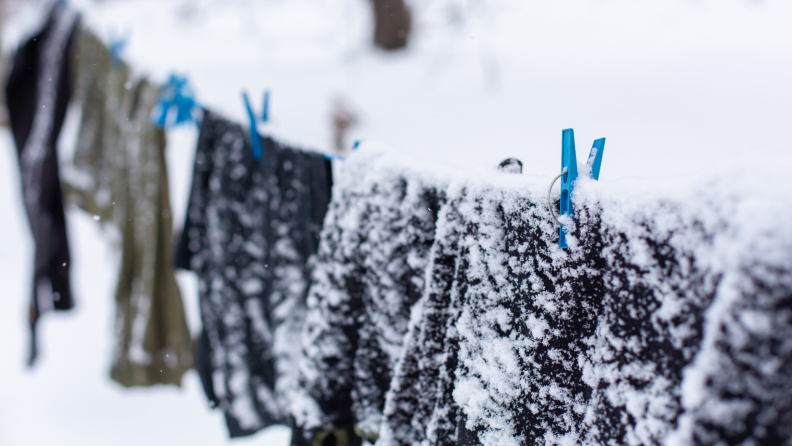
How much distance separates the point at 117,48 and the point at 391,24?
3.91 m

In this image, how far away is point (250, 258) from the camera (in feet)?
3.41

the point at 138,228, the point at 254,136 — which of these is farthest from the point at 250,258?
the point at 138,228

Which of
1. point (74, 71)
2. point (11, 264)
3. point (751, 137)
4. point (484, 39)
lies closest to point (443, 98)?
point (484, 39)

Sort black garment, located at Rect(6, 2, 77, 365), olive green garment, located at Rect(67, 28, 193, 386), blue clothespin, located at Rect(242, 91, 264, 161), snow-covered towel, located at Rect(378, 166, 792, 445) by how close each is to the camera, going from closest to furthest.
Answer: snow-covered towel, located at Rect(378, 166, 792, 445), blue clothespin, located at Rect(242, 91, 264, 161), olive green garment, located at Rect(67, 28, 193, 386), black garment, located at Rect(6, 2, 77, 365)

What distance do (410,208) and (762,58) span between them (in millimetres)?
4619

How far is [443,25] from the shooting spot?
385 cm

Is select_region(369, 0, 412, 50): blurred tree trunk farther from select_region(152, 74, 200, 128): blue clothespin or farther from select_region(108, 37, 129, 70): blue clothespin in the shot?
select_region(152, 74, 200, 128): blue clothespin

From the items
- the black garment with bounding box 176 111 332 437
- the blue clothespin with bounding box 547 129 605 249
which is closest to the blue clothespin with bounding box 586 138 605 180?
the blue clothespin with bounding box 547 129 605 249

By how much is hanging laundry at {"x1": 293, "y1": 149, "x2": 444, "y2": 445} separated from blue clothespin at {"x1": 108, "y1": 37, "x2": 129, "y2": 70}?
1.30 metres

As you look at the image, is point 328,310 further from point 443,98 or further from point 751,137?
point 443,98

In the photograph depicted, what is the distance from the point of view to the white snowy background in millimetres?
2061

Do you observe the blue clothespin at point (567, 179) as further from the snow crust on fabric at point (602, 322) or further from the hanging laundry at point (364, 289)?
the hanging laundry at point (364, 289)

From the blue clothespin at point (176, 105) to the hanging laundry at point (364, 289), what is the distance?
2.22ft

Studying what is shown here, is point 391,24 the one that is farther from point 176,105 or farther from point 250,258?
point 250,258
